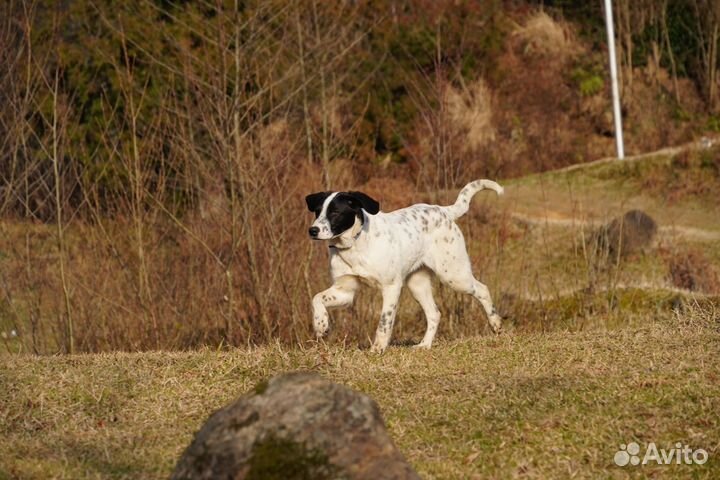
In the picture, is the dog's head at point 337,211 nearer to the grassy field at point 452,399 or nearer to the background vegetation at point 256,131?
the grassy field at point 452,399

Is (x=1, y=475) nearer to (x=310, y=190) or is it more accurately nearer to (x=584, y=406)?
(x=584, y=406)

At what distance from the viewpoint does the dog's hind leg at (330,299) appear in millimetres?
8477

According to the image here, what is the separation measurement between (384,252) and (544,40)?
24615 millimetres

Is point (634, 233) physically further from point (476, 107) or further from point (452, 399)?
point (452, 399)

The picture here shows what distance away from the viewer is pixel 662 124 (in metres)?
28.9

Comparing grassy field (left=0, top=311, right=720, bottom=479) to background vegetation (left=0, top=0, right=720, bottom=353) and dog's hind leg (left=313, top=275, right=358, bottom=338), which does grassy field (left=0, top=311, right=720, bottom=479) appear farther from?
background vegetation (left=0, top=0, right=720, bottom=353)

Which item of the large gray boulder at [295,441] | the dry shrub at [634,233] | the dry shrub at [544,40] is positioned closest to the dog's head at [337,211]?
the large gray boulder at [295,441]

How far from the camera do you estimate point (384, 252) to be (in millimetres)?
8672

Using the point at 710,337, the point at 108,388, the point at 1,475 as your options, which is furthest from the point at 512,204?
the point at 1,475

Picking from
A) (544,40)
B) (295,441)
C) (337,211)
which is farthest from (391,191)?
(544,40)

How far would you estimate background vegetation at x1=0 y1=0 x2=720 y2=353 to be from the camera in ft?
36.6

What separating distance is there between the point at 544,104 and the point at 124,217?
1898 centimetres

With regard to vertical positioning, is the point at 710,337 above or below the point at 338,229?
below

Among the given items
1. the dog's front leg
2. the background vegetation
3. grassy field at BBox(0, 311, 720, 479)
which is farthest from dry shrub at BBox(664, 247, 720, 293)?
the dog's front leg
